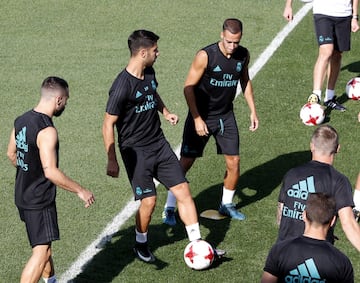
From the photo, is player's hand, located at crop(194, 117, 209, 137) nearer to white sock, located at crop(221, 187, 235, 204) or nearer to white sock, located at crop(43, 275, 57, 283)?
white sock, located at crop(221, 187, 235, 204)

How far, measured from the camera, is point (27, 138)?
8.68 meters

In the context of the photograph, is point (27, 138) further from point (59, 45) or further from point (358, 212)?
point (59, 45)

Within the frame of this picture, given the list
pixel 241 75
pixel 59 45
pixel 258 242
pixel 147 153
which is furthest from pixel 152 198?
pixel 59 45

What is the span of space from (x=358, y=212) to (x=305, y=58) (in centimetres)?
619

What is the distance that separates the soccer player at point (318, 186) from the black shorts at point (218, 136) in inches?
120

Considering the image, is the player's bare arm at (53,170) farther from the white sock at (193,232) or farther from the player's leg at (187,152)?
the player's leg at (187,152)

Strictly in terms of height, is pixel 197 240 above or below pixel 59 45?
below

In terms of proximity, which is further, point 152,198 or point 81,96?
point 81,96

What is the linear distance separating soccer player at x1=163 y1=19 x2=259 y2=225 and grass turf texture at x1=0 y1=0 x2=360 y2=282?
49cm

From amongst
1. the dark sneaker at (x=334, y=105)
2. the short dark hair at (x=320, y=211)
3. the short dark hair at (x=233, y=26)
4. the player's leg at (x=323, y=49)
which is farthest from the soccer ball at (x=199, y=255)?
the dark sneaker at (x=334, y=105)

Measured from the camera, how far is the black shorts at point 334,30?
14.1 m

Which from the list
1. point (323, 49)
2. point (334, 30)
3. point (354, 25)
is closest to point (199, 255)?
point (323, 49)

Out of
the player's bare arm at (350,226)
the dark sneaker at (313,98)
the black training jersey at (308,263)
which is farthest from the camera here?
the dark sneaker at (313,98)

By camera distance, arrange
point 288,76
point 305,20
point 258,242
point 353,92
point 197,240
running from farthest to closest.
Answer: point 305,20 < point 288,76 < point 353,92 < point 258,242 < point 197,240
